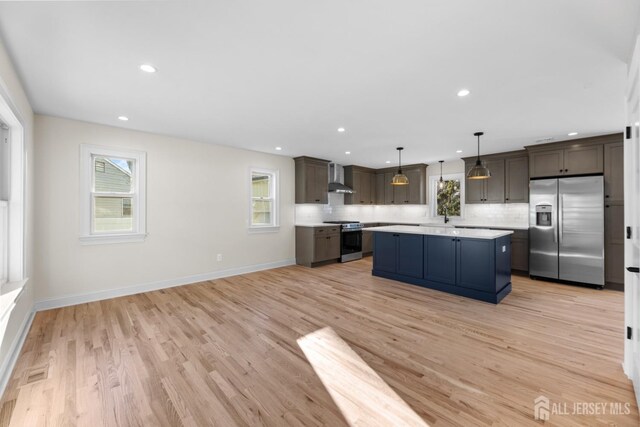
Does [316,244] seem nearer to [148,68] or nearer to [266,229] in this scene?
[266,229]

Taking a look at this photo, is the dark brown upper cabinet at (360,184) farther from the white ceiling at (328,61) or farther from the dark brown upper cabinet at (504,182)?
the white ceiling at (328,61)

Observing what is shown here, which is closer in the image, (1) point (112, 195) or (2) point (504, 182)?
(1) point (112, 195)

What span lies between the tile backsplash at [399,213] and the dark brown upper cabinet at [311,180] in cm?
43

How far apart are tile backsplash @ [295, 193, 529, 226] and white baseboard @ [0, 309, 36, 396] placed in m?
4.63

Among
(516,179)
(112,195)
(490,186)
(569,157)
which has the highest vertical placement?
(569,157)

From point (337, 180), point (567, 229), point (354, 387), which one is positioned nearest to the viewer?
point (354, 387)

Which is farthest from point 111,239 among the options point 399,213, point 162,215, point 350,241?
point 399,213

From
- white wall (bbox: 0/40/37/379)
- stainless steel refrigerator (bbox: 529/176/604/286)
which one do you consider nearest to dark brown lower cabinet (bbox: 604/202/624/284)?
stainless steel refrigerator (bbox: 529/176/604/286)

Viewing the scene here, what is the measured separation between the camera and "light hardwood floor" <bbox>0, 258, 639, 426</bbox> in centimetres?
175

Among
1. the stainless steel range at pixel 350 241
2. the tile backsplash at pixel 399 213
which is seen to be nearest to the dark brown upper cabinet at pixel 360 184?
the tile backsplash at pixel 399 213

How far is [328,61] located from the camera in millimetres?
2230

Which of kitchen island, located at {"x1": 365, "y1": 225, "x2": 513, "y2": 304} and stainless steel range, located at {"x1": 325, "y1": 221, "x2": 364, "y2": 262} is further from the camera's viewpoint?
stainless steel range, located at {"x1": 325, "y1": 221, "x2": 364, "y2": 262}

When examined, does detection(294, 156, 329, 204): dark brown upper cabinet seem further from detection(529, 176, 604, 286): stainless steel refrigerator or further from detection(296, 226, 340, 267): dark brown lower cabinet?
detection(529, 176, 604, 286): stainless steel refrigerator

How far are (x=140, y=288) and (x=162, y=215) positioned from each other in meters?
1.18
